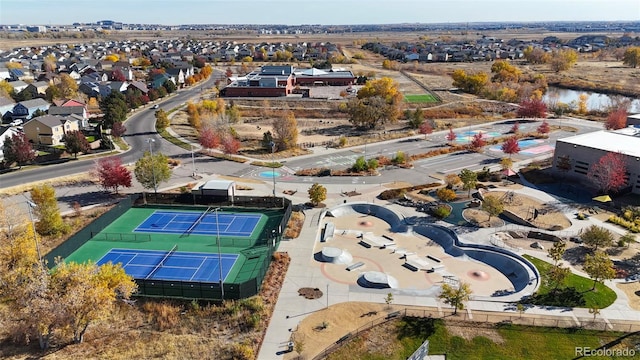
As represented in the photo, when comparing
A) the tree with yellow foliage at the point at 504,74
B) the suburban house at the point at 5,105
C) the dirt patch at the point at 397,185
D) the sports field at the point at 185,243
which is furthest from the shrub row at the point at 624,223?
the suburban house at the point at 5,105

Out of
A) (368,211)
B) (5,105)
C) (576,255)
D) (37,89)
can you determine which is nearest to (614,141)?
(576,255)

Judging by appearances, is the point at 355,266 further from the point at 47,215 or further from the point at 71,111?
the point at 71,111

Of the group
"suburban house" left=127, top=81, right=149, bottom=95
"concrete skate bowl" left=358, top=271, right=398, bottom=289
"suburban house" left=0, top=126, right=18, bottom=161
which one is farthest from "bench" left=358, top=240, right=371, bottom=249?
"suburban house" left=127, top=81, right=149, bottom=95

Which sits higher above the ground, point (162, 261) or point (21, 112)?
point (21, 112)

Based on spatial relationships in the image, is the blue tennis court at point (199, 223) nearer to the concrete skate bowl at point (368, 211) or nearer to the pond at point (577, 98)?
the concrete skate bowl at point (368, 211)

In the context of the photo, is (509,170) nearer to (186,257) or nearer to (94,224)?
(186,257)
